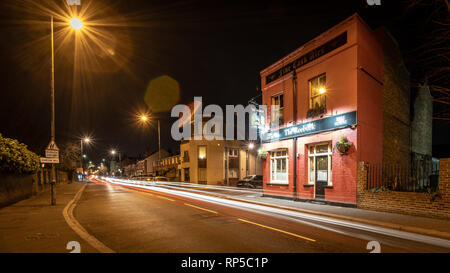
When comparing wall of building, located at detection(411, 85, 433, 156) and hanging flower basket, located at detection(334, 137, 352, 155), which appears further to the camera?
wall of building, located at detection(411, 85, 433, 156)

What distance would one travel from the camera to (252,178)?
25.9m

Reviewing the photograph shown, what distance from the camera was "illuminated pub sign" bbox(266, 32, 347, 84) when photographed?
11.9 meters

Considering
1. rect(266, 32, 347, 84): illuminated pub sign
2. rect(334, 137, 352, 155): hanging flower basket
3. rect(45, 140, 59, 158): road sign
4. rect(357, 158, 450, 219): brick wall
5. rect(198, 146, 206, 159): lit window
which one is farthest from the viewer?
rect(198, 146, 206, 159): lit window

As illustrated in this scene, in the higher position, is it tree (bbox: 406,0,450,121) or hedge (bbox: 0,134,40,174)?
tree (bbox: 406,0,450,121)

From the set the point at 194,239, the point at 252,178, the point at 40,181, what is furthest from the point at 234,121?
the point at 194,239

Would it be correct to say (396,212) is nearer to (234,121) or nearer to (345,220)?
(345,220)

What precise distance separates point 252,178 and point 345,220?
17630 mm

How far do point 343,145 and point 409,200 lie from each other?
3.30 metres

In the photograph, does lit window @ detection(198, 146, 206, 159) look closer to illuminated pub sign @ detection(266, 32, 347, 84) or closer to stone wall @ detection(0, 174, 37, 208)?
illuminated pub sign @ detection(266, 32, 347, 84)

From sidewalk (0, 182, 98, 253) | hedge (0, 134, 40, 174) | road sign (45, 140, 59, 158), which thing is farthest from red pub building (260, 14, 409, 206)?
hedge (0, 134, 40, 174)

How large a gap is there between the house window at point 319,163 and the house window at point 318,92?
2268mm

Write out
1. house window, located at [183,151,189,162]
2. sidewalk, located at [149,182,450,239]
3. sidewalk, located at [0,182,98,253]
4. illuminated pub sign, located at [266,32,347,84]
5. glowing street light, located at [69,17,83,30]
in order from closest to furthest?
sidewalk, located at [0,182,98,253], sidewalk, located at [149,182,450,239], glowing street light, located at [69,17,83,30], illuminated pub sign, located at [266,32,347,84], house window, located at [183,151,189,162]

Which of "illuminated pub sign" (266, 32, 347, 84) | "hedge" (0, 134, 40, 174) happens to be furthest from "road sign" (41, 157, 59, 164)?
"illuminated pub sign" (266, 32, 347, 84)

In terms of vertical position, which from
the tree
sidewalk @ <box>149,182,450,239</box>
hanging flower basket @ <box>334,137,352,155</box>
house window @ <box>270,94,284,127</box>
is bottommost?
sidewalk @ <box>149,182,450,239</box>
